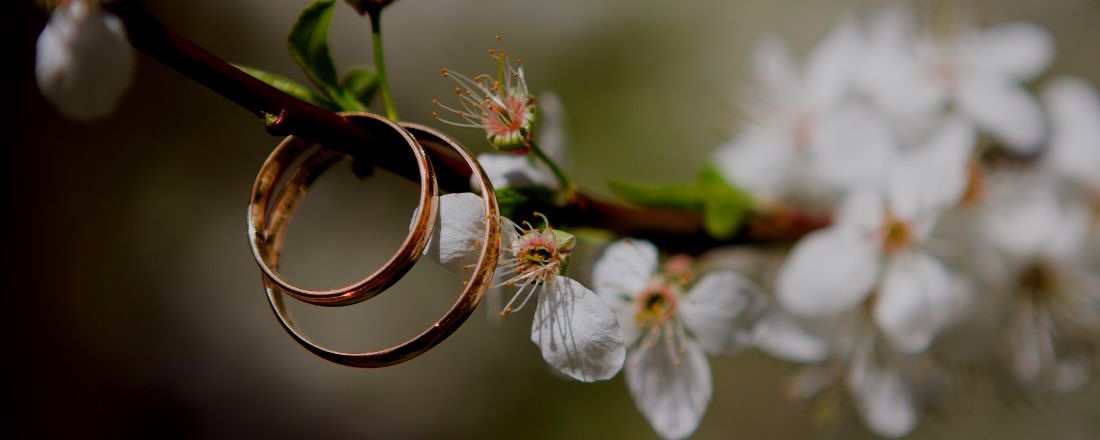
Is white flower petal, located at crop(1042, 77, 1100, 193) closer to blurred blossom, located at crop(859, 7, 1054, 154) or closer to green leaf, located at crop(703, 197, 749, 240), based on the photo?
blurred blossom, located at crop(859, 7, 1054, 154)

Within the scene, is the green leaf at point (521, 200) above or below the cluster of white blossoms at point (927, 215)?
above

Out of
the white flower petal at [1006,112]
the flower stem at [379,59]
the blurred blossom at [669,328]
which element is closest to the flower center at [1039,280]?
the white flower petal at [1006,112]

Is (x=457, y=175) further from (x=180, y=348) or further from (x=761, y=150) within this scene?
(x=180, y=348)

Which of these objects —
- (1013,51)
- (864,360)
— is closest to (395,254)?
(864,360)

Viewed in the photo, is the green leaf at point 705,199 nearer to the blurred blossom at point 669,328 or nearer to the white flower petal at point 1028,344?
the blurred blossom at point 669,328

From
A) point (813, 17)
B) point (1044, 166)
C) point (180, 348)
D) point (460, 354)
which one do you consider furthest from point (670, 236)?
point (180, 348)

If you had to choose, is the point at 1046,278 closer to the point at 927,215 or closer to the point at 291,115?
the point at 927,215
